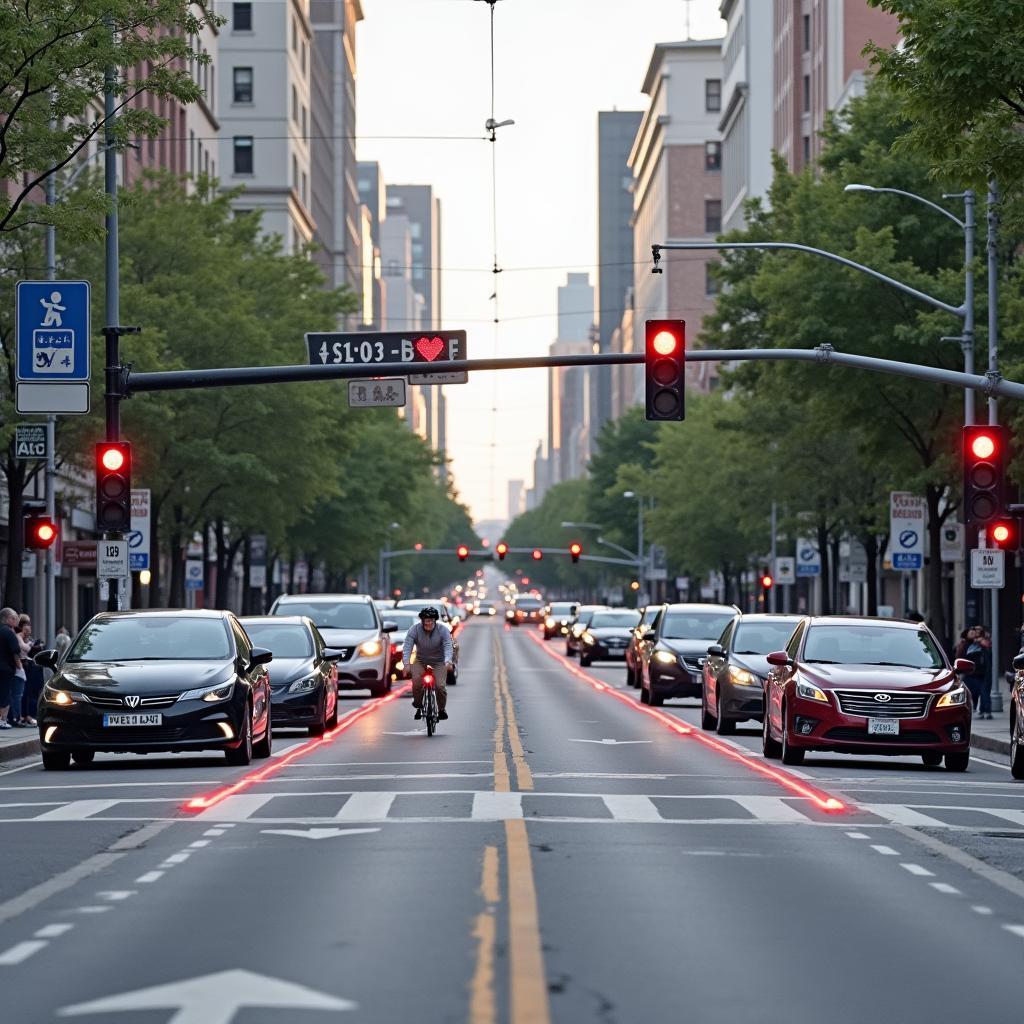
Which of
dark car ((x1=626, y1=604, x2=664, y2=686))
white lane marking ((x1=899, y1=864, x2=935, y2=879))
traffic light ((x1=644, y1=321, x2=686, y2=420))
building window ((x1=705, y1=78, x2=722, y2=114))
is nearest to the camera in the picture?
white lane marking ((x1=899, y1=864, x2=935, y2=879))

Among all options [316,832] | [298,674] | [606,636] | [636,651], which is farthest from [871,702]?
[606,636]

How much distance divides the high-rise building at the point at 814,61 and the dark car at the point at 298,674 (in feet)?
Answer: 201

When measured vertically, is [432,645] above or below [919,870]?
above

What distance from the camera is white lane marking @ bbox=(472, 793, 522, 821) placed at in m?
17.7

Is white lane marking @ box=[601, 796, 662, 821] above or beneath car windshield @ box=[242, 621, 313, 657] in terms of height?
beneath

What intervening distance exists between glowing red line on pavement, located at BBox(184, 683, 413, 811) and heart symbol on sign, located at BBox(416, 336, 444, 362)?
4.97 metres

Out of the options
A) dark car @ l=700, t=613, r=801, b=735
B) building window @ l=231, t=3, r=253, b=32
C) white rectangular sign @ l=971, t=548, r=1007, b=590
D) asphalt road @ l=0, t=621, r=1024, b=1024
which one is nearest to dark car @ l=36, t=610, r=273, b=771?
asphalt road @ l=0, t=621, r=1024, b=1024

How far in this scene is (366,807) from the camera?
18.8m

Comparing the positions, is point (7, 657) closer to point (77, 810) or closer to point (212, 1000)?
point (77, 810)

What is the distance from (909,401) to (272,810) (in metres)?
28.8

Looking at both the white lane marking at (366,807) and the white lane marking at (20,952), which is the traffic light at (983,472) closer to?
the white lane marking at (366,807)

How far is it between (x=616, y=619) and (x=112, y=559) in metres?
36.4

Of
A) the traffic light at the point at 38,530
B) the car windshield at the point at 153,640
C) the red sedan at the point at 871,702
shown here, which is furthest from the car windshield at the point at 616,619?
the car windshield at the point at 153,640

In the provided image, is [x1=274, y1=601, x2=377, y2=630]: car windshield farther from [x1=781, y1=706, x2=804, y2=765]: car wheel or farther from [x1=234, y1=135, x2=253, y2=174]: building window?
[x1=234, y1=135, x2=253, y2=174]: building window
